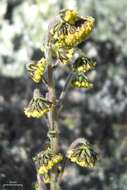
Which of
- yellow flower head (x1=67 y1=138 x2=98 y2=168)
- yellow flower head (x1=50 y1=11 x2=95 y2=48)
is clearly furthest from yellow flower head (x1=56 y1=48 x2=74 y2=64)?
yellow flower head (x1=67 y1=138 x2=98 y2=168)

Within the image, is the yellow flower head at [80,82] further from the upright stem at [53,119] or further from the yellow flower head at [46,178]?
the yellow flower head at [46,178]

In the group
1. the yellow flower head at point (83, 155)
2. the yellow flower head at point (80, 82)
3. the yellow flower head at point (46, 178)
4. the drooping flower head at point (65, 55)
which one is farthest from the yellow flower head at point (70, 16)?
the yellow flower head at point (46, 178)

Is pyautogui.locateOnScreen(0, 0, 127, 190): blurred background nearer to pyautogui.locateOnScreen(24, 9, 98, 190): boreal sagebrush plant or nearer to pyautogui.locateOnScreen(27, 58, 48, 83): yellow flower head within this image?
pyautogui.locateOnScreen(24, 9, 98, 190): boreal sagebrush plant

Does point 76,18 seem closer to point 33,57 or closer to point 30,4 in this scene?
point 33,57

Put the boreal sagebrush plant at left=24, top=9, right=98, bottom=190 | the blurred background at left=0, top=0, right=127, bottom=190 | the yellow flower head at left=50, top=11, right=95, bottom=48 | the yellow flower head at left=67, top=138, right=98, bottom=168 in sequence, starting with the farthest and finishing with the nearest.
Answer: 1. the blurred background at left=0, top=0, right=127, bottom=190
2. the yellow flower head at left=67, top=138, right=98, bottom=168
3. the boreal sagebrush plant at left=24, top=9, right=98, bottom=190
4. the yellow flower head at left=50, top=11, right=95, bottom=48

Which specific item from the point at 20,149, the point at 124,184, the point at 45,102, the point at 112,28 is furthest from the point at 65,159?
the point at 112,28
